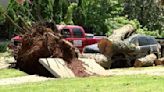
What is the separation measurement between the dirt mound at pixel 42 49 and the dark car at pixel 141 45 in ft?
16.8

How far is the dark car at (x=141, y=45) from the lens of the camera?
25.0 m

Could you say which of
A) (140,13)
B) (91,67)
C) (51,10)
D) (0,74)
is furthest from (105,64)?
(140,13)

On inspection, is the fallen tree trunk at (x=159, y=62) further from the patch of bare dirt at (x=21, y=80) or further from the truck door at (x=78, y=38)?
the patch of bare dirt at (x=21, y=80)

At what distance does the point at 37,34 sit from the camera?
20.0 m

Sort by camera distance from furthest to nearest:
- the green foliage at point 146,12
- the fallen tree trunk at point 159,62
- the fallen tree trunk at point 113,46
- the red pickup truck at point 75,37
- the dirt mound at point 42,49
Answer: the green foliage at point 146,12
the red pickup truck at point 75,37
the fallen tree trunk at point 159,62
the fallen tree trunk at point 113,46
the dirt mound at point 42,49

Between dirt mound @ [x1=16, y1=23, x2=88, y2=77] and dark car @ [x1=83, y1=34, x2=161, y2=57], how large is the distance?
16.8ft

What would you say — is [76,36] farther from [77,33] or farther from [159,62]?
→ [159,62]

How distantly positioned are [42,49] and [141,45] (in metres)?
8.04

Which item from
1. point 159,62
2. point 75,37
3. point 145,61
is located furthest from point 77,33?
point 159,62

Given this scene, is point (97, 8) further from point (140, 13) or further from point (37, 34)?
point (37, 34)

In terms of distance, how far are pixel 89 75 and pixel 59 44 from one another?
7.77 feet

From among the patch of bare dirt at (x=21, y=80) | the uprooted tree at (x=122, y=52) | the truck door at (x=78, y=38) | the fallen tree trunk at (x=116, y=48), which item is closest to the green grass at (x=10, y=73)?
the patch of bare dirt at (x=21, y=80)

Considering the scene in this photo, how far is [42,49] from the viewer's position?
19266mm

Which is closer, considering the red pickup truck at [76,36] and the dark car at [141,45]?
the dark car at [141,45]
